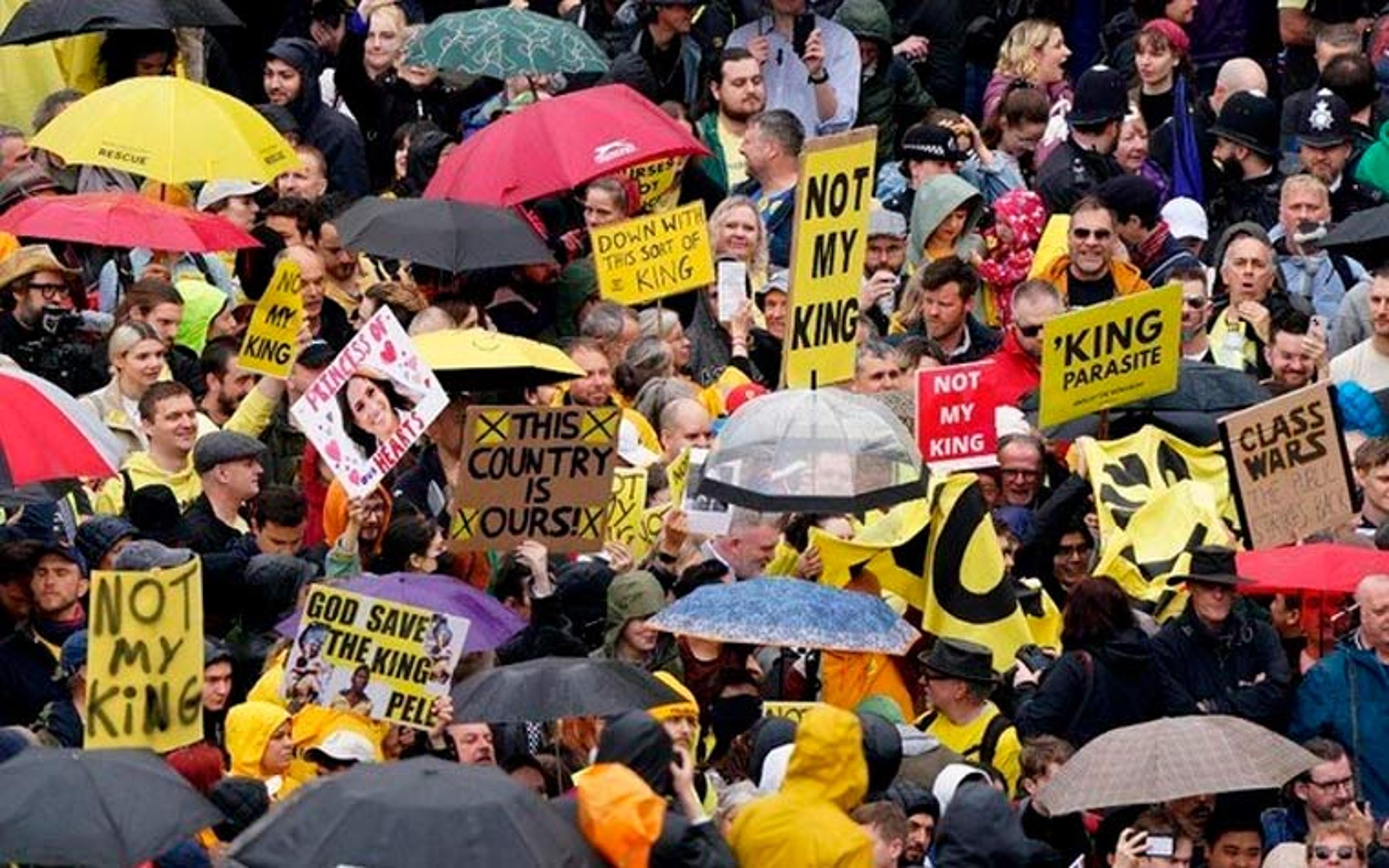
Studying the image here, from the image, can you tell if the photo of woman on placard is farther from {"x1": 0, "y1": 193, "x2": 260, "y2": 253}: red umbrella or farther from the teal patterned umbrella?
the teal patterned umbrella

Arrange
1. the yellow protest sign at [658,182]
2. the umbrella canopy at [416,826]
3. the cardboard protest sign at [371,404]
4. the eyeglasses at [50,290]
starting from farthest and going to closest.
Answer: the yellow protest sign at [658,182]
the eyeglasses at [50,290]
the cardboard protest sign at [371,404]
the umbrella canopy at [416,826]

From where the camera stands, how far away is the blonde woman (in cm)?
2538

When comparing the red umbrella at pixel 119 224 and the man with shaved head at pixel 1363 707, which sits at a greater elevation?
the red umbrella at pixel 119 224

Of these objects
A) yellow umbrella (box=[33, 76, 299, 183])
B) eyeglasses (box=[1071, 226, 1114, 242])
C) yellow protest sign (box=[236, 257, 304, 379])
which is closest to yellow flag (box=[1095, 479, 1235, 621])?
eyeglasses (box=[1071, 226, 1114, 242])

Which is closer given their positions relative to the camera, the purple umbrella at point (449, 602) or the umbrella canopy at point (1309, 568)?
the purple umbrella at point (449, 602)

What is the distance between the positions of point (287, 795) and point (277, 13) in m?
11.4

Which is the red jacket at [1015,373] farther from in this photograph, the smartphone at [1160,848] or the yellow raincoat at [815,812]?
the yellow raincoat at [815,812]

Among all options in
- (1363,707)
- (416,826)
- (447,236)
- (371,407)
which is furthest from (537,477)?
(416,826)

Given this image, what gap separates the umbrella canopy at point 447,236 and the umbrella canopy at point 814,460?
3.04 meters

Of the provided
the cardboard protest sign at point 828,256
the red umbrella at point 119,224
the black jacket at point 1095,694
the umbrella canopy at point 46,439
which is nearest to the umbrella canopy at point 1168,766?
the black jacket at point 1095,694

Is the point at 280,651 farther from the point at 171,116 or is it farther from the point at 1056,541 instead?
the point at 171,116

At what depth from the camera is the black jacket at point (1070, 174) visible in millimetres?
23547

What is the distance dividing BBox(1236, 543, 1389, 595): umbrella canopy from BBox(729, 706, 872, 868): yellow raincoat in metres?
3.51

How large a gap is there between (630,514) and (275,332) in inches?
68.4
